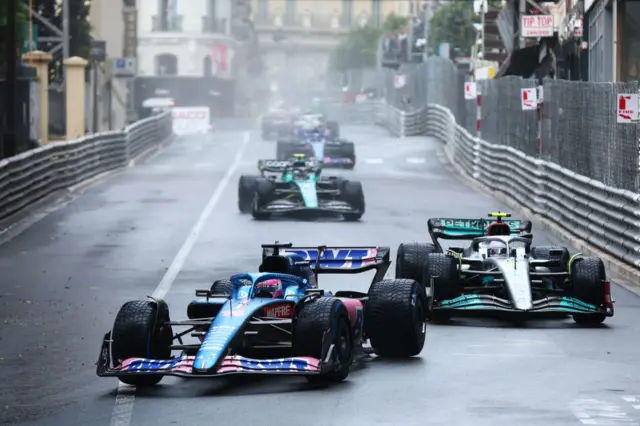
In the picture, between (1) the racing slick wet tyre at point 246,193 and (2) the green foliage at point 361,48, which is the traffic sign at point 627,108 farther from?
(2) the green foliage at point 361,48

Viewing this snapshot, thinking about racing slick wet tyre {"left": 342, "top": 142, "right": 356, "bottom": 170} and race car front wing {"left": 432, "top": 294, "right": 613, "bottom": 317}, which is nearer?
race car front wing {"left": 432, "top": 294, "right": 613, "bottom": 317}

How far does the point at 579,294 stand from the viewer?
15109 mm

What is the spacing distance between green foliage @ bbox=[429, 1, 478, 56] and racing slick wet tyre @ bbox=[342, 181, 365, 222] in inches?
1938

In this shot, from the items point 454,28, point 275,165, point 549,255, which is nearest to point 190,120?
point 454,28

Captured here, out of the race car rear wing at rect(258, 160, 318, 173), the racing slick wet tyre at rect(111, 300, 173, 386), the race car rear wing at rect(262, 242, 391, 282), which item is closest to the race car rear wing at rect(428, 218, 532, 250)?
the race car rear wing at rect(262, 242, 391, 282)

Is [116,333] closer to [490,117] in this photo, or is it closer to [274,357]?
[274,357]

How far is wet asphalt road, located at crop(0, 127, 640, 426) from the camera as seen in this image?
34.7 ft

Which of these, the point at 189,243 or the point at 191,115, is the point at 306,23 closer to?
the point at 191,115

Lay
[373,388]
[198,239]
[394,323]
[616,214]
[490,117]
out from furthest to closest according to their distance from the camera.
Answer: [490,117], [198,239], [616,214], [394,323], [373,388]

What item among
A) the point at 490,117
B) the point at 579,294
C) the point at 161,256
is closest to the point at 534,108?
the point at 490,117

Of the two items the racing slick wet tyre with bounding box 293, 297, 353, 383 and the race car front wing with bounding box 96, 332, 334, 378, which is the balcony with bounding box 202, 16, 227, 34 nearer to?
the racing slick wet tyre with bounding box 293, 297, 353, 383

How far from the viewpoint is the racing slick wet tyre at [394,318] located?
12594mm

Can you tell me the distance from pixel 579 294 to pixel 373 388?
417cm

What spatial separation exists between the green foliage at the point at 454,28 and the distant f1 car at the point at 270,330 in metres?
65.6
